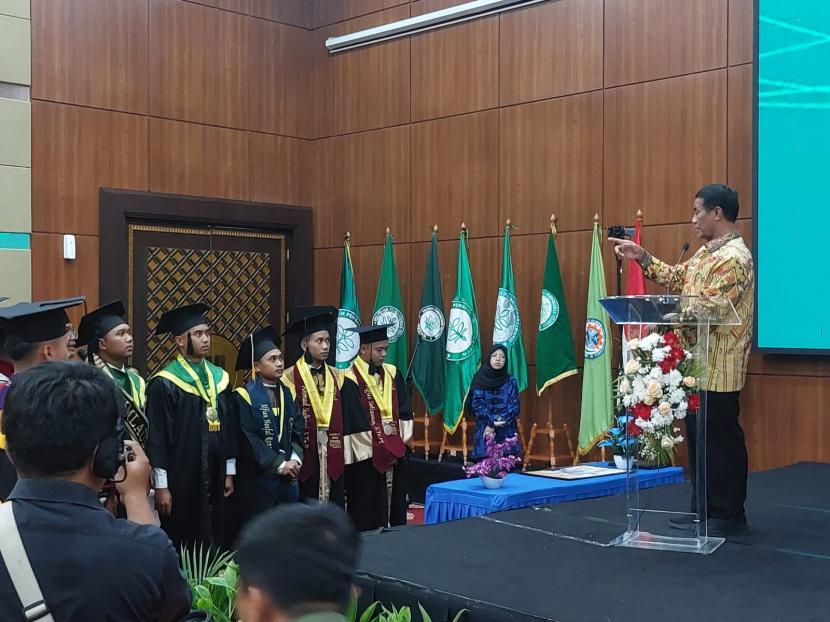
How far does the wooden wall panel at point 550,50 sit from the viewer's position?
23.7 ft

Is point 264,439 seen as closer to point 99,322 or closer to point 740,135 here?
point 99,322

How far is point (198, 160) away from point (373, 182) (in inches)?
59.7

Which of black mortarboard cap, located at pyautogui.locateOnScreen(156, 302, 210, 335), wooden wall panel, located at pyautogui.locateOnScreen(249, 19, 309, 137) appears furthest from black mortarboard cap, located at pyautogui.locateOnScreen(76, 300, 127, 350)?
wooden wall panel, located at pyautogui.locateOnScreen(249, 19, 309, 137)

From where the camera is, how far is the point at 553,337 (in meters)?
7.09

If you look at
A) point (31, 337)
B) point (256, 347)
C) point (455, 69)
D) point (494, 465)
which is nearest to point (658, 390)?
point (494, 465)

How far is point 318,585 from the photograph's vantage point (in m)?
1.19

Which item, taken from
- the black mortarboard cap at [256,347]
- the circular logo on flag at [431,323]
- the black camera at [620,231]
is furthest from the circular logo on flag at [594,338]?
the black mortarboard cap at [256,347]

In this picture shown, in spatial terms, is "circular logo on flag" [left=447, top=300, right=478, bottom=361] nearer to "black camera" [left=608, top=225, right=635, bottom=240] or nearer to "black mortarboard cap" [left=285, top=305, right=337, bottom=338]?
"black camera" [left=608, top=225, right=635, bottom=240]

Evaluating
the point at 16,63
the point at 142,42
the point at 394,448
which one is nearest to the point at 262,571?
the point at 394,448

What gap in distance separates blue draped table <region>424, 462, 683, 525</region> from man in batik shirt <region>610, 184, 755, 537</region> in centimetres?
81

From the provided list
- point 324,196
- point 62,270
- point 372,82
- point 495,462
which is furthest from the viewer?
point 324,196

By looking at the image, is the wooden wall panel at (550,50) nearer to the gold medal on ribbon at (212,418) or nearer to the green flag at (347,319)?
the green flag at (347,319)

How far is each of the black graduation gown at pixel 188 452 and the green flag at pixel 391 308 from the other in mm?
2748

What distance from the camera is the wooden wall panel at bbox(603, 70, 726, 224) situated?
655cm
